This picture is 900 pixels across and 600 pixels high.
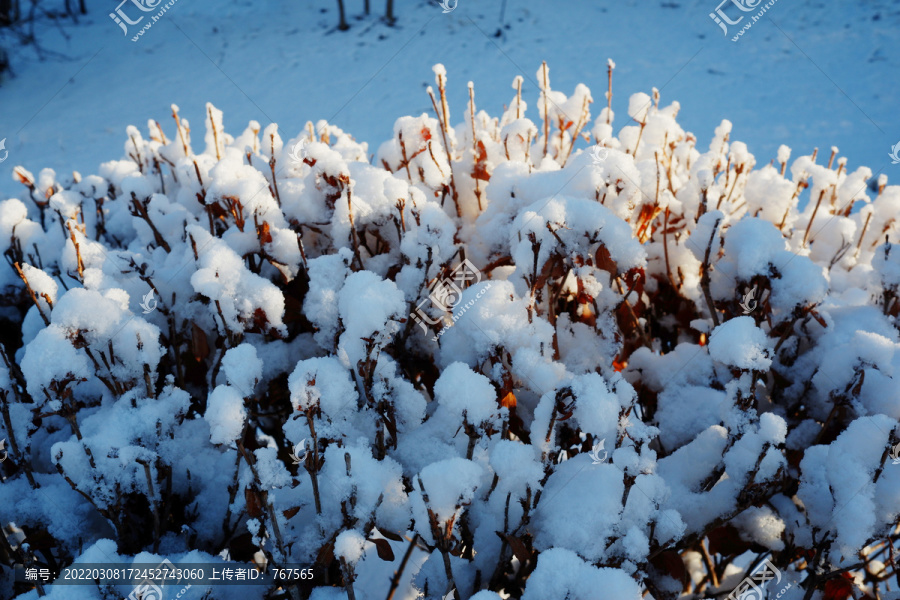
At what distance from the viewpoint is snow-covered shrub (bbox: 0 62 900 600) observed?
1.21 meters

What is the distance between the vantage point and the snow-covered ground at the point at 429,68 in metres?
7.98

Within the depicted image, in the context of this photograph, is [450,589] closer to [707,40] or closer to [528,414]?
[528,414]

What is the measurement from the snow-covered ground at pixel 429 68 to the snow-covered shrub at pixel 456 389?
6.16m

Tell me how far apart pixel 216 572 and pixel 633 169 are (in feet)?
4.92

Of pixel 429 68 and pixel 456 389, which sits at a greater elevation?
pixel 456 389

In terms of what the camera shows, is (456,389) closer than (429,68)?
Yes

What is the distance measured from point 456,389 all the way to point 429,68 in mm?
9670

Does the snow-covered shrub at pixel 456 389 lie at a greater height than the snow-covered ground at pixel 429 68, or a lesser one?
greater

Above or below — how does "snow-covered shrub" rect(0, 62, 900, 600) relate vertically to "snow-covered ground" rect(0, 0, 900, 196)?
above

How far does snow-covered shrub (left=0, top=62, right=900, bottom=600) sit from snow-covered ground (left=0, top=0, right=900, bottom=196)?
6164 millimetres

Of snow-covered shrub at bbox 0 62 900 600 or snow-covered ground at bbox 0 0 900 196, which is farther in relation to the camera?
snow-covered ground at bbox 0 0 900 196

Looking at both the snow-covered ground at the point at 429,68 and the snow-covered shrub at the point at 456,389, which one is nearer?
the snow-covered shrub at the point at 456,389

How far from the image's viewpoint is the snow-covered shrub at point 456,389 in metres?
1.21

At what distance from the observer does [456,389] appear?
1.22 meters
